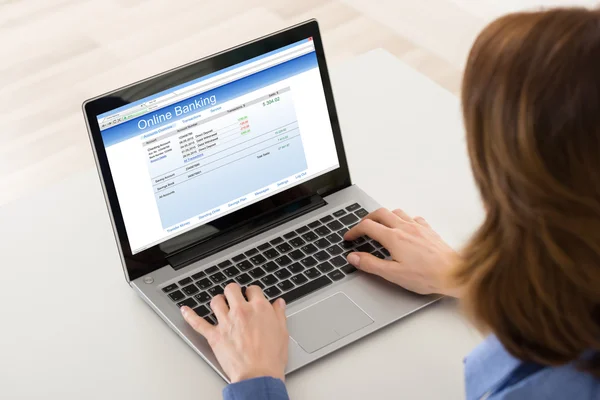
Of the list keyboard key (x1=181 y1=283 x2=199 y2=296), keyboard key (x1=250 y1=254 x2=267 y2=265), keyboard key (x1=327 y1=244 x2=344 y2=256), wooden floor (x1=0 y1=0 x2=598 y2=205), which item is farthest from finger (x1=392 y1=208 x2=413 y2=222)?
wooden floor (x1=0 y1=0 x2=598 y2=205)

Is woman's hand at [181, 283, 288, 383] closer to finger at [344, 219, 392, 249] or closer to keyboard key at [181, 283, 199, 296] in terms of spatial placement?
keyboard key at [181, 283, 199, 296]

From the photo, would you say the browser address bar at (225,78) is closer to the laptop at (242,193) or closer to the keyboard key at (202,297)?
the laptop at (242,193)

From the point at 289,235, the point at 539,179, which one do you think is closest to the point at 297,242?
the point at 289,235

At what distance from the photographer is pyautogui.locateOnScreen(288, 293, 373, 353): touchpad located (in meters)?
0.98

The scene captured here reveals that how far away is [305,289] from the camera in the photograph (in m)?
1.05

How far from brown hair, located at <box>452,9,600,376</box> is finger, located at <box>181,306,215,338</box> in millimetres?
353

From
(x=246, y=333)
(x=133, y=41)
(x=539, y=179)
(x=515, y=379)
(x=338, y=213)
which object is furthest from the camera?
(x=133, y=41)

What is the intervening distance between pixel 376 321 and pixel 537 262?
335 millimetres

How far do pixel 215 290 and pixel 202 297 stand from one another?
2 cm

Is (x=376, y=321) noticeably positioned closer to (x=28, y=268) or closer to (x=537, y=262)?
(x=537, y=262)

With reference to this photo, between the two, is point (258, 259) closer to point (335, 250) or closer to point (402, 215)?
point (335, 250)

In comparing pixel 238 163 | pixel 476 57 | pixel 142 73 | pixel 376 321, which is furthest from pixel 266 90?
pixel 142 73

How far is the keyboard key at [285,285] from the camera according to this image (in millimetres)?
1049

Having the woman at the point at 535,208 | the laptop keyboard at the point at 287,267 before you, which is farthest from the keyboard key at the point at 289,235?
the woman at the point at 535,208
